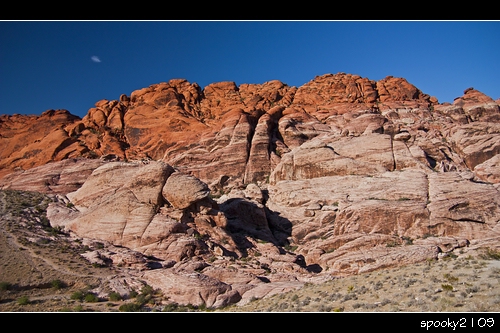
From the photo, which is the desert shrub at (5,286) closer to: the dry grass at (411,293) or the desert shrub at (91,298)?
the desert shrub at (91,298)

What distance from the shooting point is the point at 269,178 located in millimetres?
51562

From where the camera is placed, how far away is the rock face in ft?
106

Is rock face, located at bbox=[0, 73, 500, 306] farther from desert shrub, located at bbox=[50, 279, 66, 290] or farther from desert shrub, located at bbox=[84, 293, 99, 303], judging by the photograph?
desert shrub, located at bbox=[50, 279, 66, 290]

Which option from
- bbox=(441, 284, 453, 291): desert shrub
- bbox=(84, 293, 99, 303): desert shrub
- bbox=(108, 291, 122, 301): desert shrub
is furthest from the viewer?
bbox=(108, 291, 122, 301): desert shrub

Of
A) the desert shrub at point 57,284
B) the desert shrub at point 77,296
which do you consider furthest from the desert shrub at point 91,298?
the desert shrub at point 57,284

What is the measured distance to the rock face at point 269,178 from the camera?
32281 mm

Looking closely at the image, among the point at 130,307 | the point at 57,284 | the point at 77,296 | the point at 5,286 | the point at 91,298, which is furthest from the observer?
the point at 57,284

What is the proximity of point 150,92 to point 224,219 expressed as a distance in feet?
148

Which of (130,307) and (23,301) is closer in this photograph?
(23,301)

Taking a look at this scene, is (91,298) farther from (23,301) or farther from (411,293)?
(411,293)

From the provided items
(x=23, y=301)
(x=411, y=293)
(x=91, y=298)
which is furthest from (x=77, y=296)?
(x=411, y=293)

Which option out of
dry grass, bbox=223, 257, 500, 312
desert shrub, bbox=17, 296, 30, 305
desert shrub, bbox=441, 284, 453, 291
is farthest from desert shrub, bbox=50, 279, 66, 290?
desert shrub, bbox=441, 284, 453, 291

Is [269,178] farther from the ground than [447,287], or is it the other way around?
[269,178]
